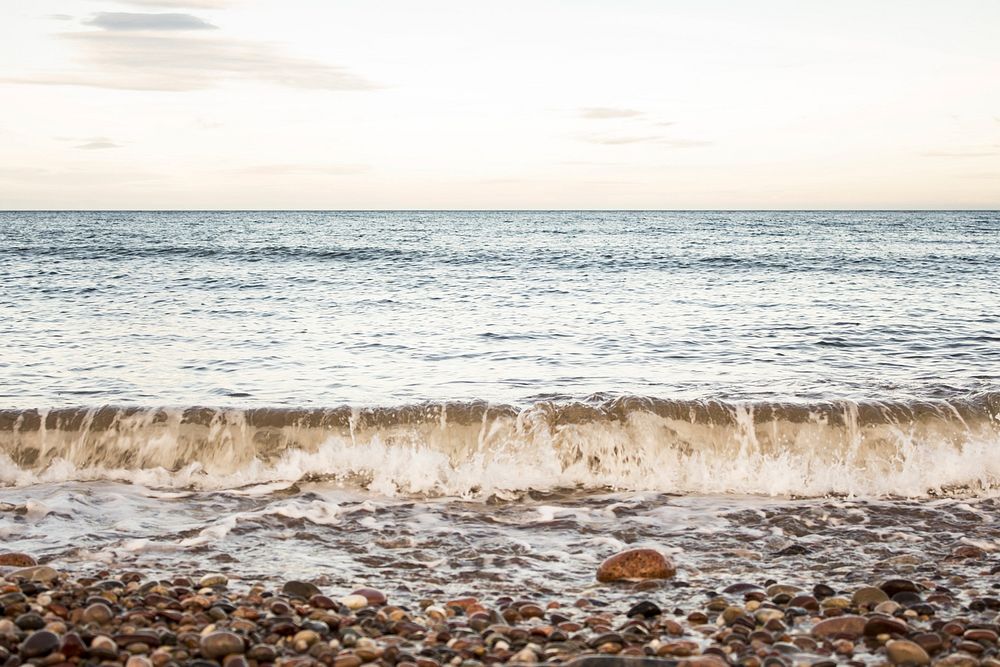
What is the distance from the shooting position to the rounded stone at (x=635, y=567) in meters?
5.28

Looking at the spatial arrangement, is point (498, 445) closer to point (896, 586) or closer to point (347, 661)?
point (896, 586)

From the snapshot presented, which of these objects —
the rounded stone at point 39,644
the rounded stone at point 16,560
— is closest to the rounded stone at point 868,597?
the rounded stone at point 39,644

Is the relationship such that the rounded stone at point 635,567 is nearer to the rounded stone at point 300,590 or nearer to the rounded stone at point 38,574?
the rounded stone at point 300,590

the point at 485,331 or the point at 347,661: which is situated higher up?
the point at 485,331

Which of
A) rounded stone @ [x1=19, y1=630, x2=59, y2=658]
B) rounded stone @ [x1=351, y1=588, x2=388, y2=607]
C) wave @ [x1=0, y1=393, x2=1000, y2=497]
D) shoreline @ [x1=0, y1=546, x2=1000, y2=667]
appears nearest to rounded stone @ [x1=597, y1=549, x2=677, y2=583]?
shoreline @ [x1=0, y1=546, x2=1000, y2=667]

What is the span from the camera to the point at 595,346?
1350cm

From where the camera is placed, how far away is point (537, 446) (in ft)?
28.0

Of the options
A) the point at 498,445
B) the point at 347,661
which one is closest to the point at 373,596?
the point at 347,661

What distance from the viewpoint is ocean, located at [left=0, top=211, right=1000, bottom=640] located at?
5.91m

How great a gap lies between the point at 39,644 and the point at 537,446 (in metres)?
5.29

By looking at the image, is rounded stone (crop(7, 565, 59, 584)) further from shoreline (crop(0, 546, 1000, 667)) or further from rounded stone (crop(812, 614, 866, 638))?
rounded stone (crop(812, 614, 866, 638))

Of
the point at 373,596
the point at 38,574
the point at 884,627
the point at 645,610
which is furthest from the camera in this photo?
the point at 38,574

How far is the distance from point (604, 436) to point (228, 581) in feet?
14.6

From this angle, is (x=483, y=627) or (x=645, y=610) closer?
(x=483, y=627)
